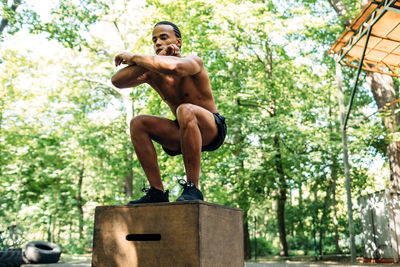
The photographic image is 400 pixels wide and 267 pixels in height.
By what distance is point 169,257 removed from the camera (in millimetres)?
2182

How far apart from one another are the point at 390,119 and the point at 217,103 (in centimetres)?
541

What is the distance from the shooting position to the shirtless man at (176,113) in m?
2.44

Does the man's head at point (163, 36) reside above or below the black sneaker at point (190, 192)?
above

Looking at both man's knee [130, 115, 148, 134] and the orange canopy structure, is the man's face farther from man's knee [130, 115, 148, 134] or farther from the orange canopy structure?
the orange canopy structure

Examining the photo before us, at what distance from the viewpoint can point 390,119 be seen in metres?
10.2

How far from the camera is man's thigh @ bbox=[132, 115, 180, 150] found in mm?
2637

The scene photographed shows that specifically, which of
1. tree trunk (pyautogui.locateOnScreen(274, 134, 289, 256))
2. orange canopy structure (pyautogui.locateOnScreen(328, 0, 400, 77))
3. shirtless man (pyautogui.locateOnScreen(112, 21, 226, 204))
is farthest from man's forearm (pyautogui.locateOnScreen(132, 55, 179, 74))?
tree trunk (pyautogui.locateOnScreen(274, 134, 289, 256))

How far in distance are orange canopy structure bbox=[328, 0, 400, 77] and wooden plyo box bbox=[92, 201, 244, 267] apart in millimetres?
5488

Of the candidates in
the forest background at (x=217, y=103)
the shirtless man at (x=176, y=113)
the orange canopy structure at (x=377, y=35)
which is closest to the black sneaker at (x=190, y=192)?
the shirtless man at (x=176, y=113)

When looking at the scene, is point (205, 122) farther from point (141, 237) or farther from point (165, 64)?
point (141, 237)

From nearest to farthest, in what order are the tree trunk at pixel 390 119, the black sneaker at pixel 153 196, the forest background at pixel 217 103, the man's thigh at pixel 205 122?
the man's thigh at pixel 205 122, the black sneaker at pixel 153 196, the tree trunk at pixel 390 119, the forest background at pixel 217 103

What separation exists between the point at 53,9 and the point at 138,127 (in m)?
9.94

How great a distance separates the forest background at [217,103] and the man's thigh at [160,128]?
700 centimetres

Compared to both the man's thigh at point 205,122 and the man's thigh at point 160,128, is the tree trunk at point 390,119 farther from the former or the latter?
the man's thigh at point 160,128
